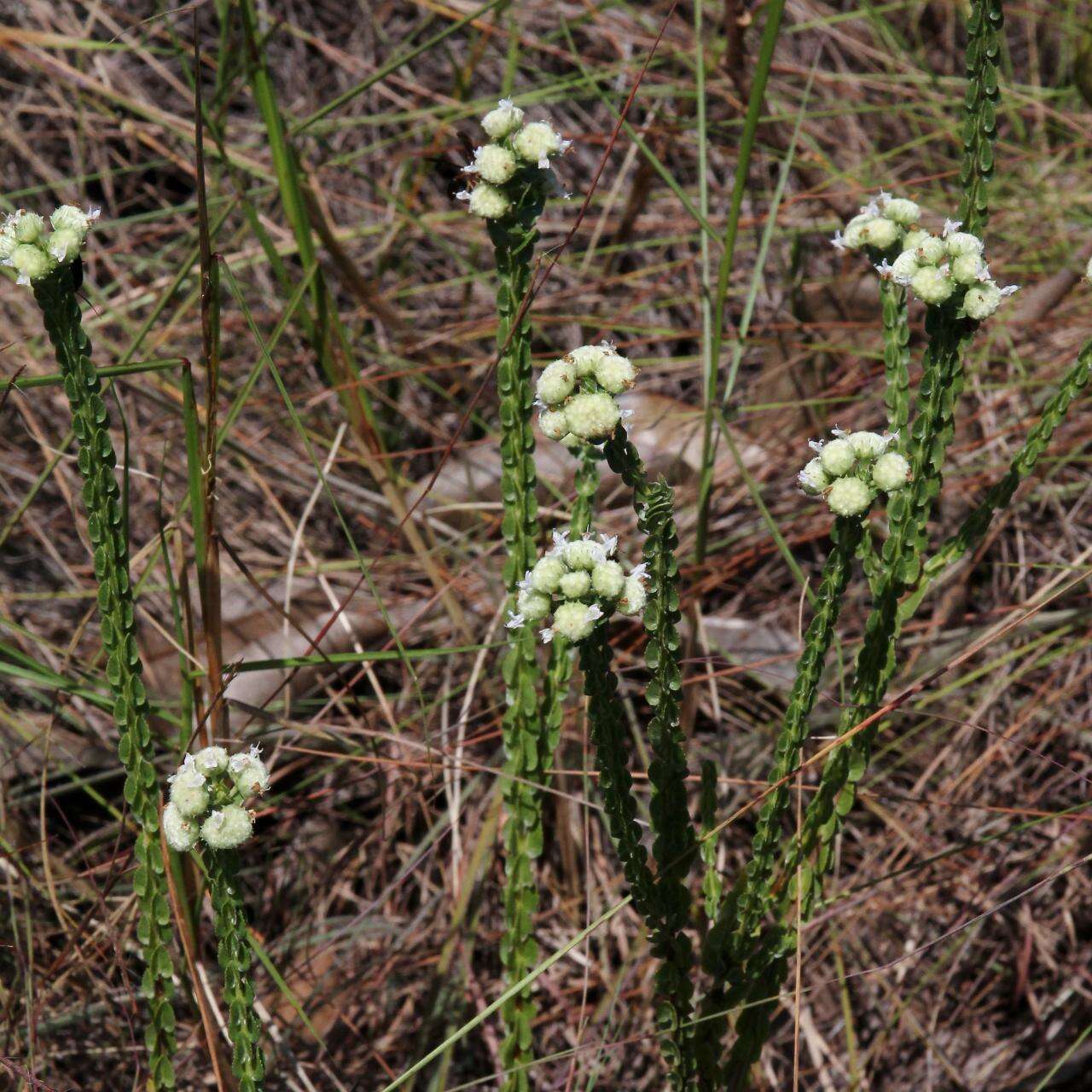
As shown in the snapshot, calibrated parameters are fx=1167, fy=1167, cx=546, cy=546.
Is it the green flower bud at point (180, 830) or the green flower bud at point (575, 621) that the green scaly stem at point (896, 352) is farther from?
the green flower bud at point (180, 830)

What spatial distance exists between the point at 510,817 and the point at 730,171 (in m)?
2.29

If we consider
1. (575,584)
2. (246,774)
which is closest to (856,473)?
(575,584)

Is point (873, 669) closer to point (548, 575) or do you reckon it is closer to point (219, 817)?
point (548, 575)

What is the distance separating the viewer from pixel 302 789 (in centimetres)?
226

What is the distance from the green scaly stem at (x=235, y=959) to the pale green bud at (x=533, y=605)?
0.39 metres

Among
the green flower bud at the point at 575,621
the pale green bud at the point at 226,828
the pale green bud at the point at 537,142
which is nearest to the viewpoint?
the green flower bud at the point at 575,621

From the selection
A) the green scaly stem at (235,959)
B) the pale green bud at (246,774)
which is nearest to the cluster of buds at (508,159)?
the pale green bud at (246,774)

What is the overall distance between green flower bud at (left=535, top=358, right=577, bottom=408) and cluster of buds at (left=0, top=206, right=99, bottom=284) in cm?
47

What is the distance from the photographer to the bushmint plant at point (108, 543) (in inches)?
42.9

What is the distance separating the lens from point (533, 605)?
0.95 meters

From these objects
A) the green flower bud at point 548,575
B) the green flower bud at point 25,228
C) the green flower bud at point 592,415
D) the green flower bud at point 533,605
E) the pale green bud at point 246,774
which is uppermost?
the green flower bud at point 25,228

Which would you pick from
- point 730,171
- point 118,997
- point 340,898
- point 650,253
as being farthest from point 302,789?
point 730,171

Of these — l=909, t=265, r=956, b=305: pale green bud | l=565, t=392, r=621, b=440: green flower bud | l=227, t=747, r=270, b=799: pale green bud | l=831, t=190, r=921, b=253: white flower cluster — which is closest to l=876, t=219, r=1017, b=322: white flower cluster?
l=909, t=265, r=956, b=305: pale green bud

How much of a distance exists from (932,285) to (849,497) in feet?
0.78
